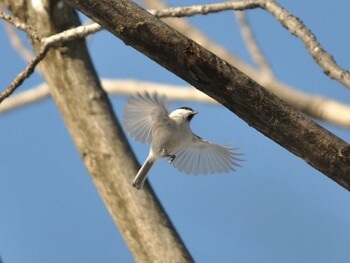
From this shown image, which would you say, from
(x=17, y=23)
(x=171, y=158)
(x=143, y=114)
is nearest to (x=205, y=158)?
(x=171, y=158)

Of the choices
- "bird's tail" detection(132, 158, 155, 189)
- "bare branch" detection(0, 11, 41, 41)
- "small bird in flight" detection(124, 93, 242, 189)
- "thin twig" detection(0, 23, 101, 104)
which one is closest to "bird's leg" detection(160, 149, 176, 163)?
"small bird in flight" detection(124, 93, 242, 189)

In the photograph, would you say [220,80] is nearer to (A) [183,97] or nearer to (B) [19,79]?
(B) [19,79]

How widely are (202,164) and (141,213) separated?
0.56 metres

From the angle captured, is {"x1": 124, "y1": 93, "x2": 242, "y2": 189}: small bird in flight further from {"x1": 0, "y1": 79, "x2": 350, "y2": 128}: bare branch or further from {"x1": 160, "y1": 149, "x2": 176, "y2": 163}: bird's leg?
{"x1": 0, "y1": 79, "x2": 350, "y2": 128}: bare branch

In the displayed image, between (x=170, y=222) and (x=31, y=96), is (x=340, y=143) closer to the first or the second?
(x=170, y=222)

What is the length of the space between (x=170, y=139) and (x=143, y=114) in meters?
0.19

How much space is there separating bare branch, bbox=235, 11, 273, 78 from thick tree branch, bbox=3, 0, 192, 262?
3.12ft

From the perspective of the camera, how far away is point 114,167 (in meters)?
3.72

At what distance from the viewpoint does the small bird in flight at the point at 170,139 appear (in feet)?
11.8

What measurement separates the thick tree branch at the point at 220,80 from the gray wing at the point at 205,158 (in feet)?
4.93

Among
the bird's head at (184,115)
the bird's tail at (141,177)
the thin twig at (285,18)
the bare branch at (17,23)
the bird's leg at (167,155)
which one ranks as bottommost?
the bird's tail at (141,177)

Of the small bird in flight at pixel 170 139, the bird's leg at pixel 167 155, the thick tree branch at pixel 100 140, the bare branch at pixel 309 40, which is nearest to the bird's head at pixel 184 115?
the small bird in flight at pixel 170 139

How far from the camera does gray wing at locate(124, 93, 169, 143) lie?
3504mm

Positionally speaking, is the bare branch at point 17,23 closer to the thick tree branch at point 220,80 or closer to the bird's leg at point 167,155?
the bird's leg at point 167,155
